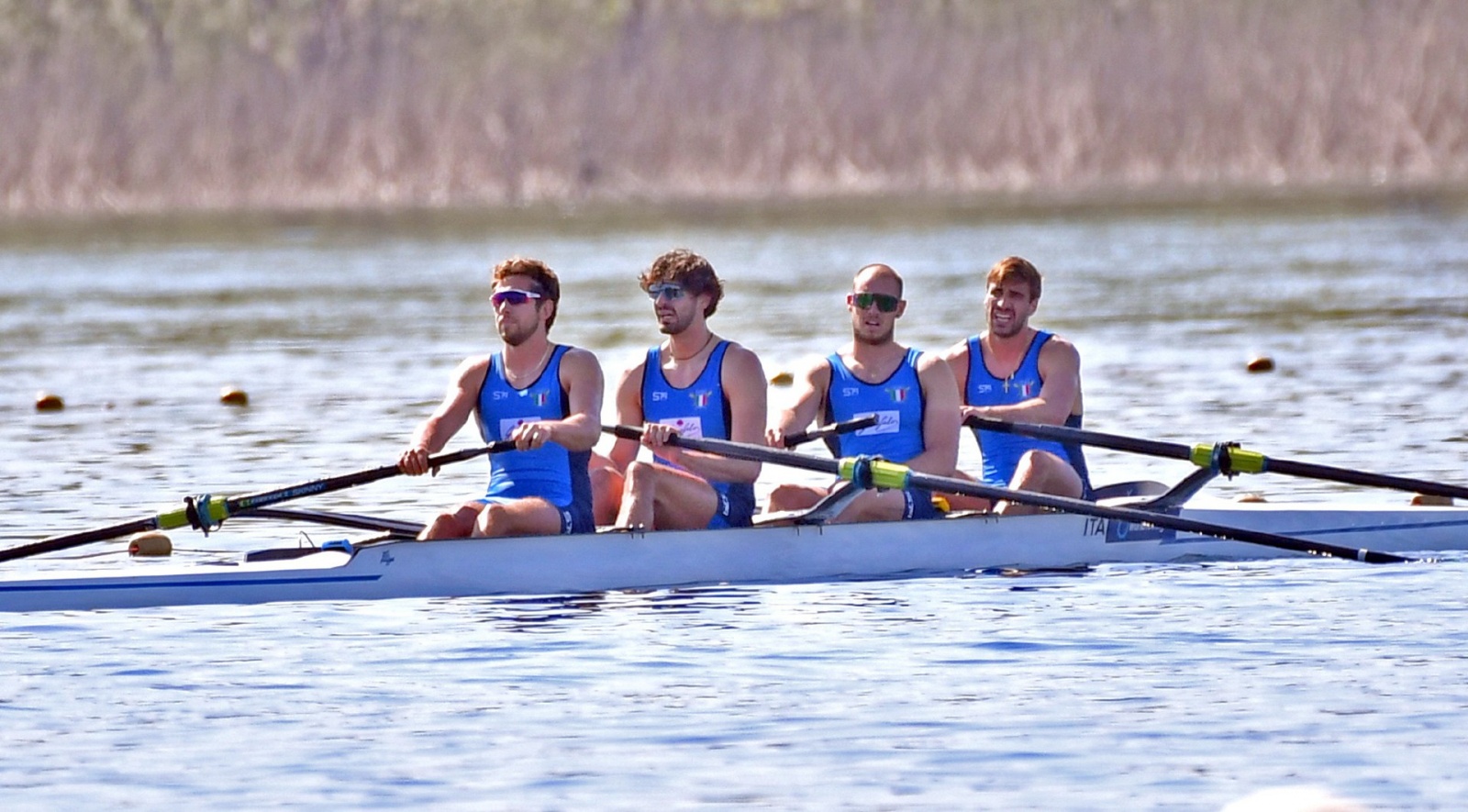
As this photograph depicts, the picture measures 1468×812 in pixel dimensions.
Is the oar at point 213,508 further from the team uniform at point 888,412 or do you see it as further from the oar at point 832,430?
the team uniform at point 888,412

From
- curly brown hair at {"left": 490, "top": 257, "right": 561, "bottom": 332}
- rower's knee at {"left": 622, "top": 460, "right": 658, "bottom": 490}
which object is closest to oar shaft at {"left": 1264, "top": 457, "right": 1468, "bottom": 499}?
rower's knee at {"left": 622, "top": 460, "right": 658, "bottom": 490}

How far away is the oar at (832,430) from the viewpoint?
37.4 ft

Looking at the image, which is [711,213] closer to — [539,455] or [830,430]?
[830,430]

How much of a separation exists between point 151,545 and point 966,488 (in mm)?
3808

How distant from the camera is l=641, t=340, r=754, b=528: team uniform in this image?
1116 cm

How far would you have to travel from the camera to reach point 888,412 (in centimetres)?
1147

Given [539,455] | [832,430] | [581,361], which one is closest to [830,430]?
[832,430]

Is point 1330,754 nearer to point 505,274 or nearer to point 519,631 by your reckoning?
point 519,631

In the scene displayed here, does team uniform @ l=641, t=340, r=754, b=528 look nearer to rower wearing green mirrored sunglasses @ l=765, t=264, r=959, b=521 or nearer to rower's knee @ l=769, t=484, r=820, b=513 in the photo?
rower's knee @ l=769, t=484, r=820, b=513

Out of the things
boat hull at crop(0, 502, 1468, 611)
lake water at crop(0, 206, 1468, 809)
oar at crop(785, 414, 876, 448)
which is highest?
oar at crop(785, 414, 876, 448)

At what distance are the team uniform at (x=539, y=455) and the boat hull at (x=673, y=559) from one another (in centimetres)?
23

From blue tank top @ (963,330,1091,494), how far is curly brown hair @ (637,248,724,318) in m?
1.64

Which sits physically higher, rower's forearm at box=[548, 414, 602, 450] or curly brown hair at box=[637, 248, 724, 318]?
curly brown hair at box=[637, 248, 724, 318]

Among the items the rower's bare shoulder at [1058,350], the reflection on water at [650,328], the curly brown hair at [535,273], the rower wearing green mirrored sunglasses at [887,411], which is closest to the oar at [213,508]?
the curly brown hair at [535,273]
